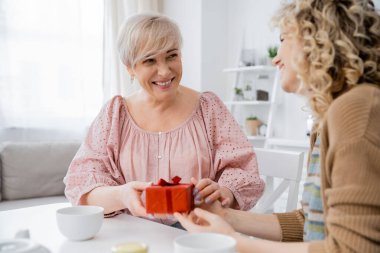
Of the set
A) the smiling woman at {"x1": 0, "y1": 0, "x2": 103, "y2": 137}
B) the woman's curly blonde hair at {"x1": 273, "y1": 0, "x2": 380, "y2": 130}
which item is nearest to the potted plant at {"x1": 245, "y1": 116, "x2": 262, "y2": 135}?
the smiling woman at {"x1": 0, "y1": 0, "x2": 103, "y2": 137}

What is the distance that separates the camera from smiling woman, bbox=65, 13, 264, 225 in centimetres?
155

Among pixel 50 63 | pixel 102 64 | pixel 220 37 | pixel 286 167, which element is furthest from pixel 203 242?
pixel 220 37

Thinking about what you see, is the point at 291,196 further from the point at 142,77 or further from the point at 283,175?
the point at 142,77

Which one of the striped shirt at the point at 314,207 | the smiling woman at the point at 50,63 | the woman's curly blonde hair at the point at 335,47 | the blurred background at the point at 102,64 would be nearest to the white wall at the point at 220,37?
the blurred background at the point at 102,64

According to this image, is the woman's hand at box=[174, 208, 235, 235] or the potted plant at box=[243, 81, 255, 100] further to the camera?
the potted plant at box=[243, 81, 255, 100]

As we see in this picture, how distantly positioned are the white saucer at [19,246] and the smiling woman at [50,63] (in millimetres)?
2819

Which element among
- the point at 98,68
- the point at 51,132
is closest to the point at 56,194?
the point at 51,132

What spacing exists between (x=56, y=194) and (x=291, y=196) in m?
2.07

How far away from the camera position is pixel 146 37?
157cm

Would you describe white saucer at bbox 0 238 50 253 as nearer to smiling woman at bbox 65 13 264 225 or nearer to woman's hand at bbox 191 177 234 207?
woman's hand at bbox 191 177 234 207

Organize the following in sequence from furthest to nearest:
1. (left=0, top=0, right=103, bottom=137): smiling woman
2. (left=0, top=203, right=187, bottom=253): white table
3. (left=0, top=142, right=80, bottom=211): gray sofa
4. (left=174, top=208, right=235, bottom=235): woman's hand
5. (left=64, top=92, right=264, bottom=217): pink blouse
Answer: (left=0, top=0, right=103, bottom=137): smiling woman, (left=0, top=142, right=80, bottom=211): gray sofa, (left=64, top=92, right=264, bottom=217): pink blouse, (left=0, top=203, right=187, bottom=253): white table, (left=174, top=208, right=235, bottom=235): woman's hand

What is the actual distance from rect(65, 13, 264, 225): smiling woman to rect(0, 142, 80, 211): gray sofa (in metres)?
1.61

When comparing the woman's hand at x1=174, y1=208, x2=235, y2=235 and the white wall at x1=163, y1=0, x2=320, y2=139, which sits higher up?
the white wall at x1=163, y1=0, x2=320, y2=139

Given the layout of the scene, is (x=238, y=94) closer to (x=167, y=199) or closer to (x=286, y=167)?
(x=286, y=167)
